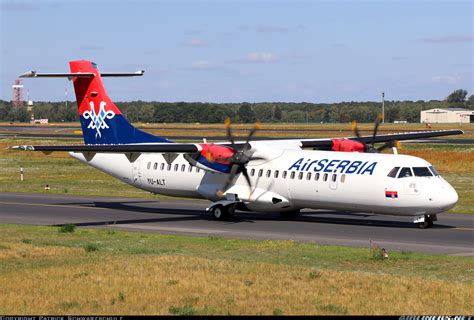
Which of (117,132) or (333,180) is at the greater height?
(117,132)

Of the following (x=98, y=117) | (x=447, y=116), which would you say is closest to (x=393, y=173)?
(x=98, y=117)

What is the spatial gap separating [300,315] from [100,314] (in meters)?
3.90

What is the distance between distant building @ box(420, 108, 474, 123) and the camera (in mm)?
175250

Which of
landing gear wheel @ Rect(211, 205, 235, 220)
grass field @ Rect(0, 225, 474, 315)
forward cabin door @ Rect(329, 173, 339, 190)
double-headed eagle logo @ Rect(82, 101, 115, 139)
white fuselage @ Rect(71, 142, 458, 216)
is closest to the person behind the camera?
grass field @ Rect(0, 225, 474, 315)

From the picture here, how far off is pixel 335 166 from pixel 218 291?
13325 millimetres

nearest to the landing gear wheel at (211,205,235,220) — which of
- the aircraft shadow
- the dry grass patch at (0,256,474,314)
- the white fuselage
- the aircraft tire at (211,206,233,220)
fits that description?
the aircraft tire at (211,206,233,220)

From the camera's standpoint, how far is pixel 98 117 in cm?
3800

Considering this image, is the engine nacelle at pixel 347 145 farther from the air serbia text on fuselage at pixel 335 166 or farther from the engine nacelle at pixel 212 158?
the engine nacelle at pixel 212 158

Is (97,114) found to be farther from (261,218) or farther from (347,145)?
(347,145)

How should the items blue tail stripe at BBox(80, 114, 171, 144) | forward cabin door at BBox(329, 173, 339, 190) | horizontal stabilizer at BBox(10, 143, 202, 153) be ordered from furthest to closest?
blue tail stripe at BBox(80, 114, 171, 144) → horizontal stabilizer at BBox(10, 143, 202, 153) → forward cabin door at BBox(329, 173, 339, 190)

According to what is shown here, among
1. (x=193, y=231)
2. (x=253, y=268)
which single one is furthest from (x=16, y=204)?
(x=253, y=268)

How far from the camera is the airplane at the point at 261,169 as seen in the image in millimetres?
29594

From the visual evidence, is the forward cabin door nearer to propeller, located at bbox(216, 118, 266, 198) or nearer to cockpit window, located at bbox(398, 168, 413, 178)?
cockpit window, located at bbox(398, 168, 413, 178)

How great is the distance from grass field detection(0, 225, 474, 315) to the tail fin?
10.9 metres
